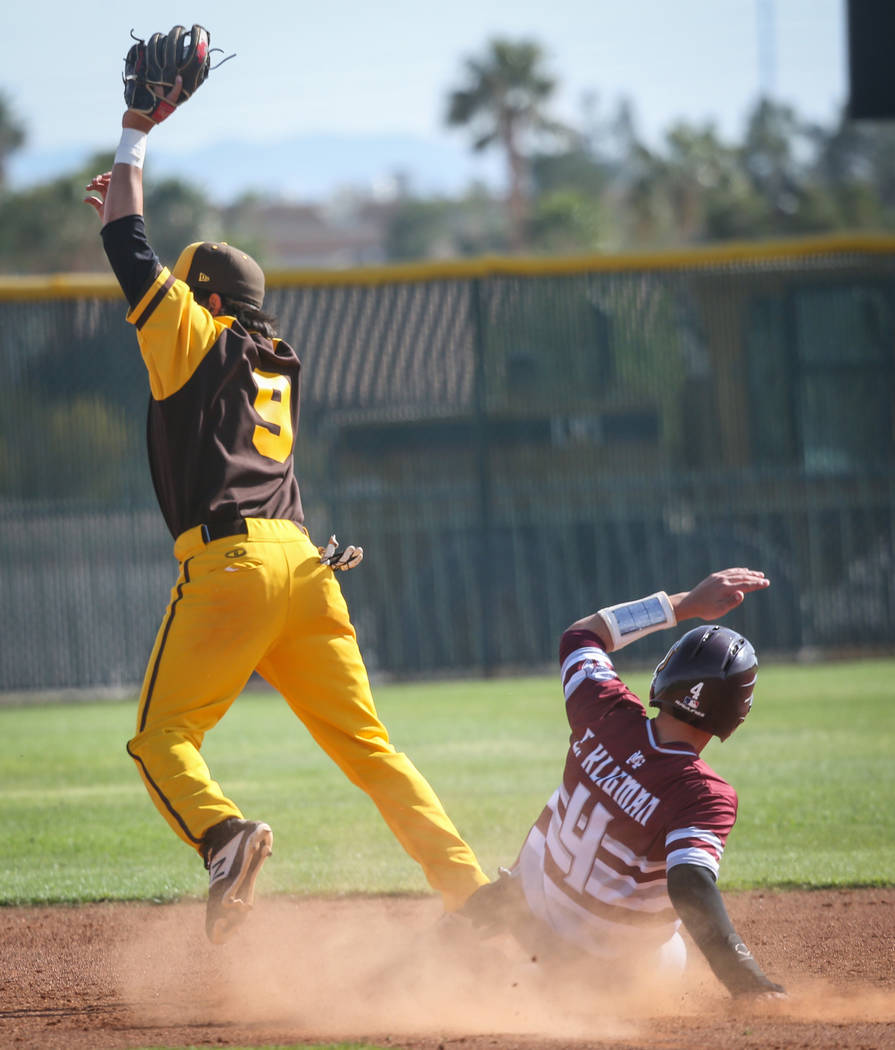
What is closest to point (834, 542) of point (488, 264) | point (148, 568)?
point (488, 264)

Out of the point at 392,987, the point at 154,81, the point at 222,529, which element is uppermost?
the point at 154,81

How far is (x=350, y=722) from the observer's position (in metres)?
4.71

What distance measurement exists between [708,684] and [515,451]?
10.5 metres

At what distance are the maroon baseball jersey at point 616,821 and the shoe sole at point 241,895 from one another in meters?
0.86

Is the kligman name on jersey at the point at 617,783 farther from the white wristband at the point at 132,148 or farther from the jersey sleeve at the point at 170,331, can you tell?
the white wristband at the point at 132,148

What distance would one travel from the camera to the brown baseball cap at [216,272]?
478 cm

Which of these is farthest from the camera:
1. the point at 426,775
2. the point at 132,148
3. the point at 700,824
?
the point at 426,775

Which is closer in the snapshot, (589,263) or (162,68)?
(162,68)

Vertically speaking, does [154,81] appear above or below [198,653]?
above

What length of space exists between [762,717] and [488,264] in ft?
19.0

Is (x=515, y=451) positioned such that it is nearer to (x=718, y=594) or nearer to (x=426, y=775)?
(x=426, y=775)

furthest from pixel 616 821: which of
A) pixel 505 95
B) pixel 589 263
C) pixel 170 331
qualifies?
pixel 505 95

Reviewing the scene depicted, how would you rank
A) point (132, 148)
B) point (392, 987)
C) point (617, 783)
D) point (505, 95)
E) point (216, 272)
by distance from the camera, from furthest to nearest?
point (505, 95)
point (216, 272)
point (392, 987)
point (132, 148)
point (617, 783)

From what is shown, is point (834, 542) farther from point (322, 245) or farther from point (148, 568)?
point (322, 245)
